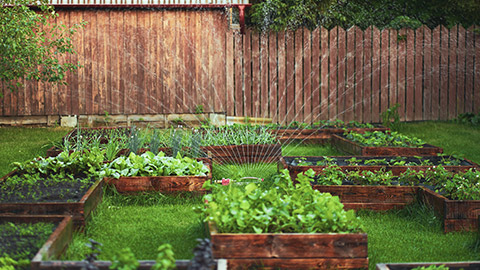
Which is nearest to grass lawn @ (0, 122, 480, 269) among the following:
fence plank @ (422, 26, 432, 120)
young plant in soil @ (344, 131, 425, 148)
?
young plant in soil @ (344, 131, 425, 148)

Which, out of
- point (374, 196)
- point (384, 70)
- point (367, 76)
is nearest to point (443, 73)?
point (384, 70)

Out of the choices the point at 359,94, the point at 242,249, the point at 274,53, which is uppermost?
the point at 274,53

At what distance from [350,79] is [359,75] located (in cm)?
19

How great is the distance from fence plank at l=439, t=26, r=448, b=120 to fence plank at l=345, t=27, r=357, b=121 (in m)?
1.75

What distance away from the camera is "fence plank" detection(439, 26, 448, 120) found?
11.1 metres

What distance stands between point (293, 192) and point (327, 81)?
7164mm

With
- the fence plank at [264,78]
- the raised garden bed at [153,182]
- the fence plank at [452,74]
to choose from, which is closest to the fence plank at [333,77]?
the fence plank at [264,78]

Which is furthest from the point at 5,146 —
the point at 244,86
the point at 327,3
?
the point at 327,3

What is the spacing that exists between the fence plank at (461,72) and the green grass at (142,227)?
25.4 feet

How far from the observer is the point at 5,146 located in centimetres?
844

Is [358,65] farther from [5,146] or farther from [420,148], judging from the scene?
[5,146]

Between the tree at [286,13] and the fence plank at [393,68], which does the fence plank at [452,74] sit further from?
the tree at [286,13]

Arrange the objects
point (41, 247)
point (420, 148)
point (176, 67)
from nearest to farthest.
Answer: point (41, 247), point (420, 148), point (176, 67)

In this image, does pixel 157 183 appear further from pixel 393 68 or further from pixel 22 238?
pixel 393 68
